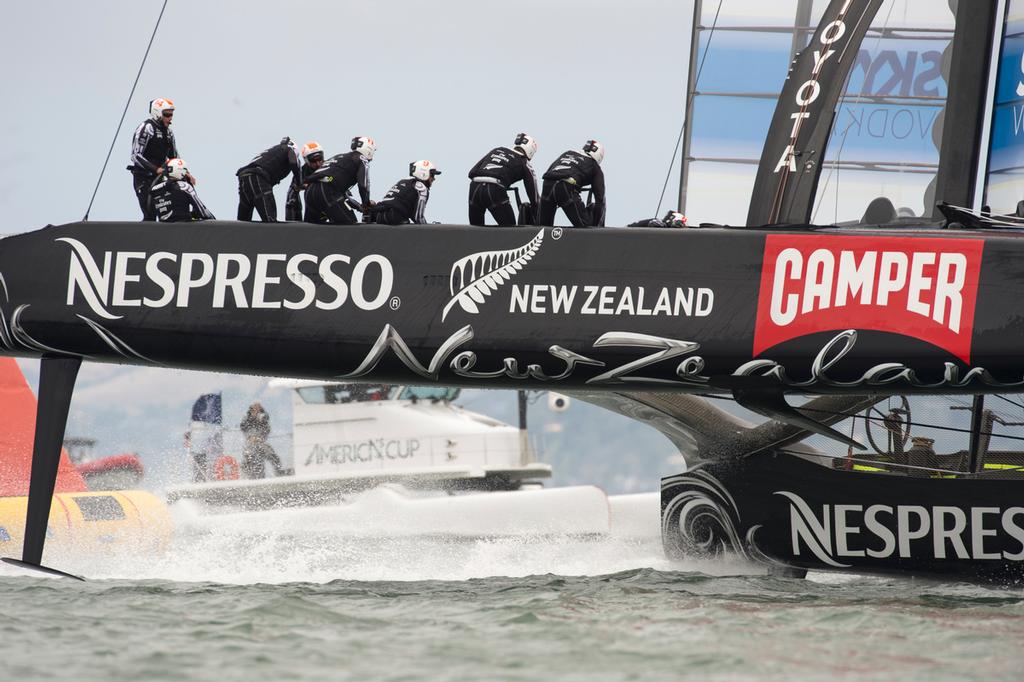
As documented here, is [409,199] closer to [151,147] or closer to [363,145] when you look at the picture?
[363,145]

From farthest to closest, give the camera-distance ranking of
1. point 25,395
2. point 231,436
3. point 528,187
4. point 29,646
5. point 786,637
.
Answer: point 231,436
point 25,395
point 528,187
point 786,637
point 29,646

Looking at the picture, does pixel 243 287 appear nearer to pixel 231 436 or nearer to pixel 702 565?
pixel 702 565

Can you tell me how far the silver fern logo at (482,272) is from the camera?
6672 millimetres

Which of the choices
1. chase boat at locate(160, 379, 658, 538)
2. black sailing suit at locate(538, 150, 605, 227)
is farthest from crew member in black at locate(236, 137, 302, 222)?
chase boat at locate(160, 379, 658, 538)

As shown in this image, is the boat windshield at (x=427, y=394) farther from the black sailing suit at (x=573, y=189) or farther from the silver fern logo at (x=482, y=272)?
the silver fern logo at (x=482, y=272)

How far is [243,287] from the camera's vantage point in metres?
6.78

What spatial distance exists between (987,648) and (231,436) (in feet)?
44.8

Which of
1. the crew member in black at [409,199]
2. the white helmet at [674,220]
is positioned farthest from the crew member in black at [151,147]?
the white helmet at [674,220]

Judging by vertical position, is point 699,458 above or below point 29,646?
above

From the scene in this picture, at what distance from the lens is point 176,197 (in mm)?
7109

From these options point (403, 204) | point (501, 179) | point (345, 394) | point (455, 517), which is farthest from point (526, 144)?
point (345, 394)

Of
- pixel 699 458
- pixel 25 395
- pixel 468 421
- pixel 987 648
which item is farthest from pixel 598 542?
pixel 468 421

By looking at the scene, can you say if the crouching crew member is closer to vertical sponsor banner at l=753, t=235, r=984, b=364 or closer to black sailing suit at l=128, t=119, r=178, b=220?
vertical sponsor banner at l=753, t=235, r=984, b=364

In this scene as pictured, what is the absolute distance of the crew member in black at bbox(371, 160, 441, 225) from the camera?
279 inches
